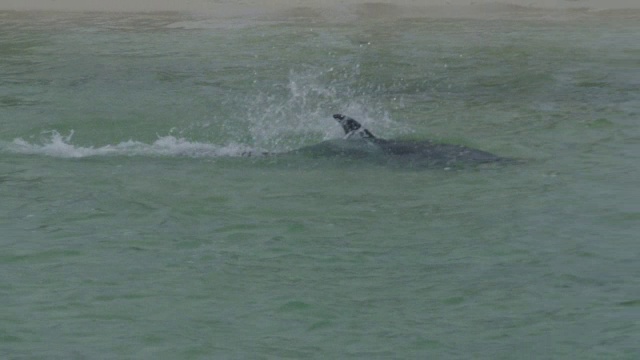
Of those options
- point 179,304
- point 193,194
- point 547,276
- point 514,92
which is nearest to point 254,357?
point 179,304

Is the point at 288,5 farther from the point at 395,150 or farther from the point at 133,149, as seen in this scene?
the point at 395,150

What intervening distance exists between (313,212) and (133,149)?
3.32 meters

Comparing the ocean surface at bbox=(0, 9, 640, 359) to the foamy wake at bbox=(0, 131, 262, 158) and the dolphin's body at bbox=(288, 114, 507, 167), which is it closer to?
the foamy wake at bbox=(0, 131, 262, 158)

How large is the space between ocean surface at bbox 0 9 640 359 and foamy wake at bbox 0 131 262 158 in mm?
43

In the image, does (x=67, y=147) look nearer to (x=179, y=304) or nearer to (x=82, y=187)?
(x=82, y=187)

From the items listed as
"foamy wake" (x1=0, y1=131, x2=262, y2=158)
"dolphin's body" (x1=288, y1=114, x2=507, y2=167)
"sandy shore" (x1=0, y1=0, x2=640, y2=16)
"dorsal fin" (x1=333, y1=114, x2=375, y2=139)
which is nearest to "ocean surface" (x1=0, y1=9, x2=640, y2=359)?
"foamy wake" (x1=0, y1=131, x2=262, y2=158)

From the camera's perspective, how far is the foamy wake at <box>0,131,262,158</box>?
13.0 m

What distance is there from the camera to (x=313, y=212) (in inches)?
418

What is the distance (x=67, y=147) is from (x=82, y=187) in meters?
1.78

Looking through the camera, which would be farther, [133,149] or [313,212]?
[133,149]

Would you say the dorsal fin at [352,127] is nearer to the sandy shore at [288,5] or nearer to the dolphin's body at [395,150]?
the dolphin's body at [395,150]

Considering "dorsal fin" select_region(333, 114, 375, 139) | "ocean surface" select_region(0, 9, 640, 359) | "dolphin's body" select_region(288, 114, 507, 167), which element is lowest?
"ocean surface" select_region(0, 9, 640, 359)

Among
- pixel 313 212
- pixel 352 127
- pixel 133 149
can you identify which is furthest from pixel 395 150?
pixel 133 149

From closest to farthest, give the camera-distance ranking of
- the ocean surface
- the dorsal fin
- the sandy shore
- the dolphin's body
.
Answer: the ocean surface < the dolphin's body < the dorsal fin < the sandy shore
